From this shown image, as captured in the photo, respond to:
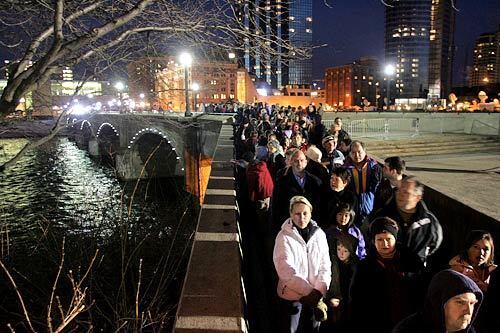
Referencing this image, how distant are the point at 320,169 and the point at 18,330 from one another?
1219 cm

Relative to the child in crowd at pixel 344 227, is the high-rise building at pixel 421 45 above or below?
above

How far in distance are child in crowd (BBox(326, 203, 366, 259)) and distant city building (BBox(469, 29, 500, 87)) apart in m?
174

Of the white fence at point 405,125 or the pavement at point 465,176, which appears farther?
the white fence at point 405,125

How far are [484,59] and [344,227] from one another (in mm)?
196782

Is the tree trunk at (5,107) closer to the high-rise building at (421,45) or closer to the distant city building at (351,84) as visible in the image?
the distant city building at (351,84)

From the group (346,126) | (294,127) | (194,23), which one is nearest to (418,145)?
Result: (346,126)

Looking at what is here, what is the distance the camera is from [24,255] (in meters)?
16.5

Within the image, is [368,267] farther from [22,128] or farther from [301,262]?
[22,128]

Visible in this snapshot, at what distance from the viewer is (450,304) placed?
83.7 inches

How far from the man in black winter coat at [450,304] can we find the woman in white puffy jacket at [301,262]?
1223mm

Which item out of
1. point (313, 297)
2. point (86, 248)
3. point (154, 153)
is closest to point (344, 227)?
point (313, 297)

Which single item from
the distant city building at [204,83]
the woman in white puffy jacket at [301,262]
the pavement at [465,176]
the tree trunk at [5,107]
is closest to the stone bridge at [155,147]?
the distant city building at [204,83]

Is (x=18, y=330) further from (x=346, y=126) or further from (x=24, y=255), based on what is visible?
(x=346, y=126)

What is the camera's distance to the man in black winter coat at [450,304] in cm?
211
